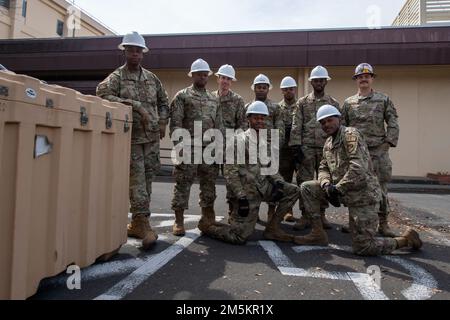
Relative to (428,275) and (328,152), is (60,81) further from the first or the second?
(428,275)

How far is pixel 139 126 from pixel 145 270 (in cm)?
161

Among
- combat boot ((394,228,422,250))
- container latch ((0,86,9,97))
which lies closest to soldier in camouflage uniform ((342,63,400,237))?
combat boot ((394,228,422,250))

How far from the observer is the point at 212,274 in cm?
308

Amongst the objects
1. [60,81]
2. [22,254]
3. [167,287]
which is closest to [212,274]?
[167,287]

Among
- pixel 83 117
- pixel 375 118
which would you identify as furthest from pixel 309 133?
pixel 83 117

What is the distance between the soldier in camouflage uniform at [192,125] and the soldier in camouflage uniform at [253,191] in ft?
0.99

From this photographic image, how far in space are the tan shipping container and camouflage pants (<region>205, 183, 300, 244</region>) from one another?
122cm

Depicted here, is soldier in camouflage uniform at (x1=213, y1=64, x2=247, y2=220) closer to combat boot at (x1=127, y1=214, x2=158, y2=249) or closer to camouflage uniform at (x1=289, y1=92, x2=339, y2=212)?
camouflage uniform at (x1=289, y1=92, x2=339, y2=212)

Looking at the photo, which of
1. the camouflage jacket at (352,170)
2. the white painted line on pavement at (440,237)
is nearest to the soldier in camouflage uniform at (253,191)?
the camouflage jacket at (352,170)

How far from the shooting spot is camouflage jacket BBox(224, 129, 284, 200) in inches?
165

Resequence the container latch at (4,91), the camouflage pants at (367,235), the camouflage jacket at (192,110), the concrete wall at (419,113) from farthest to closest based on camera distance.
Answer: the concrete wall at (419,113), the camouflage jacket at (192,110), the camouflage pants at (367,235), the container latch at (4,91)

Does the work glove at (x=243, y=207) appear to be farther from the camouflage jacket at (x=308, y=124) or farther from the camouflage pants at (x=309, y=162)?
the camouflage jacket at (x=308, y=124)

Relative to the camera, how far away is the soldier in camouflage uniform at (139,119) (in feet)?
12.9

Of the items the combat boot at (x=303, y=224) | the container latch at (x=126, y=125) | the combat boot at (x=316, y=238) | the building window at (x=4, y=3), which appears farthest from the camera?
the building window at (x=4, y=3)
